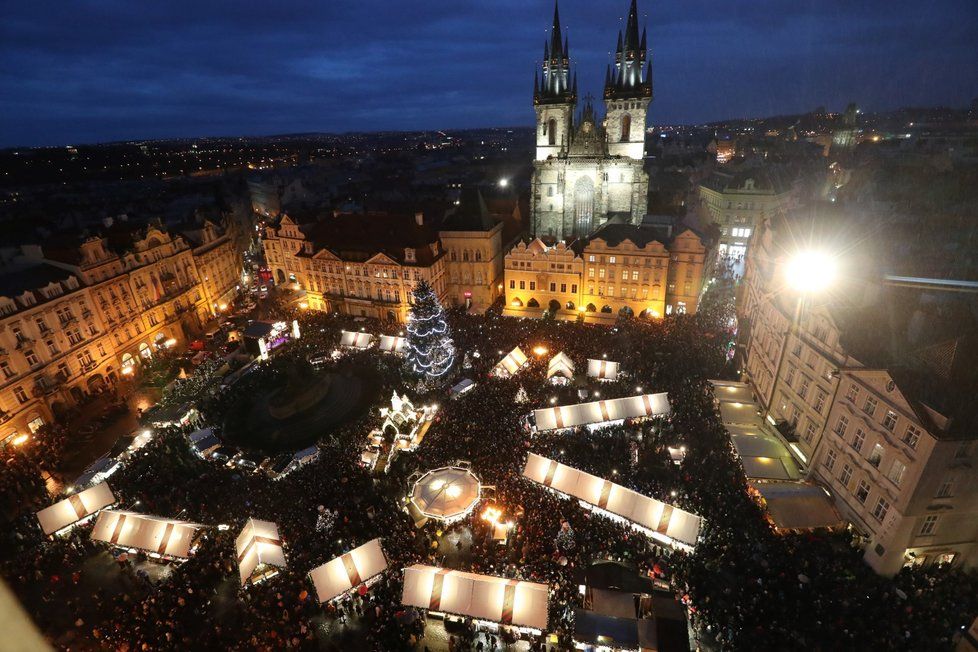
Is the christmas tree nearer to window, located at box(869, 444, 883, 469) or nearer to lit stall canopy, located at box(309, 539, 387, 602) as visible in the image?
lit stall canopy, located at box(309, 539, 387, 602)

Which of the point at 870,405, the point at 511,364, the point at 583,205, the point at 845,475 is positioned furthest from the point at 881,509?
the point at 583,205

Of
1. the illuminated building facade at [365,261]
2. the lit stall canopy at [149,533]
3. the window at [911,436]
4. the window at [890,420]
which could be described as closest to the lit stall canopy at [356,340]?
the illuminated building facade at [365,261]

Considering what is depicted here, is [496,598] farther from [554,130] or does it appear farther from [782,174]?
[782,174]

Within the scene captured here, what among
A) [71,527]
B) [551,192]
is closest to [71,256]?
[71,527]

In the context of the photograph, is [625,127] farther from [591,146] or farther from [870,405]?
[870,405]

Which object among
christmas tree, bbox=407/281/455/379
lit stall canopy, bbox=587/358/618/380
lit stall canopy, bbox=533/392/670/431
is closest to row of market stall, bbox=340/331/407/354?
christmas tree, bbox=407/281/455/379

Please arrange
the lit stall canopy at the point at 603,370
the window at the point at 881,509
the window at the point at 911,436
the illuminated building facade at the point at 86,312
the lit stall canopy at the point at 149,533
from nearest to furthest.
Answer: the window at the point at 911,436
the window at the point at 881,509
the lit stall canopy at the point at 149,533
the illuminated building facade at the point at 86,312
the lit stall canopy at the point at 603,370

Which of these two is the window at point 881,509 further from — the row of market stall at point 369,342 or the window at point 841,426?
the row of market stall at point 369,342
